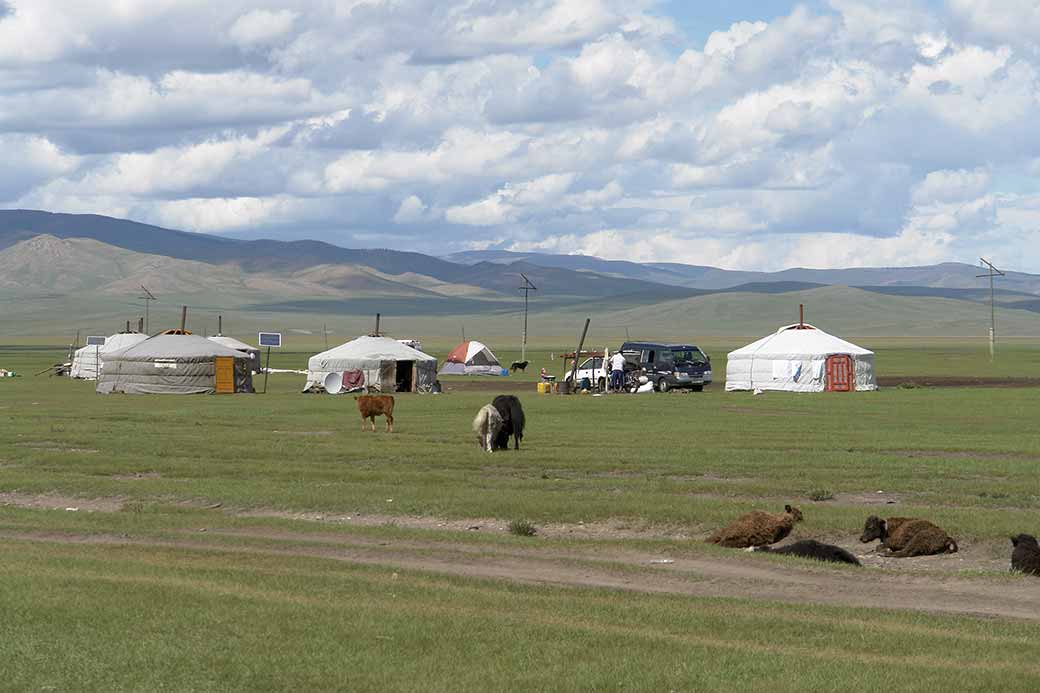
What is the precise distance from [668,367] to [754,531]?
44103 mm

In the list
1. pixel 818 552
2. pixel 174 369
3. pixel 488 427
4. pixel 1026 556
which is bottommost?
pixel 818 552

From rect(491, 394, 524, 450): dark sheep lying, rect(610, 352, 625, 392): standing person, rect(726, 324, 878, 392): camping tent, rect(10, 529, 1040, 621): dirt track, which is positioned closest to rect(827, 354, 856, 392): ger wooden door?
rect(726, 324, 878, 392): camping tent

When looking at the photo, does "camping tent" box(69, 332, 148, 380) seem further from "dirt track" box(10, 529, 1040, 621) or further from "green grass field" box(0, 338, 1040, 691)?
"dirt track" box(10, 529, 1040, 621)

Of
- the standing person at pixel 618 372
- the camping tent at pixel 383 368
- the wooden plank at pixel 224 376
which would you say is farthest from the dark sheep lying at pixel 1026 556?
the wooden plank at pixel 224 376

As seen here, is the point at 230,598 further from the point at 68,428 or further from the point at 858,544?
the point at 68,428

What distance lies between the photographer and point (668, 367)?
60.0 m

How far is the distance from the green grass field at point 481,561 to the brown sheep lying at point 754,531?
0.45 metres

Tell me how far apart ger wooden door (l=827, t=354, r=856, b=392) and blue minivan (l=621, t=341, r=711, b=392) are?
17.1ft

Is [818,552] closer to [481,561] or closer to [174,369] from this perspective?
[481,561]

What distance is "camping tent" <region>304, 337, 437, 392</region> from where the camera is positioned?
62250mm

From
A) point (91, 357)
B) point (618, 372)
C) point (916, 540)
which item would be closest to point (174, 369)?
point (618, 372)

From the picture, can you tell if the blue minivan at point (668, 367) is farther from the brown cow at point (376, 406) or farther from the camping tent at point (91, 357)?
the camping tent at point (91, 357)

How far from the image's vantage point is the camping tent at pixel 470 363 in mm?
84812

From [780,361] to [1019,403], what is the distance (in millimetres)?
15127
